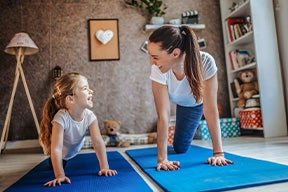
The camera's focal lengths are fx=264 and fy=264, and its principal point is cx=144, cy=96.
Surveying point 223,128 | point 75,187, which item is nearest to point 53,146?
point 75,187

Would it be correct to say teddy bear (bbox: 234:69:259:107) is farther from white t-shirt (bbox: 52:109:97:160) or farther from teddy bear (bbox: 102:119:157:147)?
white t-shirt (bbox: 52:109:97:160)

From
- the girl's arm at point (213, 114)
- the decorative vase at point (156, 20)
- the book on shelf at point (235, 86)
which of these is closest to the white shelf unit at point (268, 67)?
the book on shelf at point (235, 86)

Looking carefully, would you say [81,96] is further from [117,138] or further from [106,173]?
[117,138]

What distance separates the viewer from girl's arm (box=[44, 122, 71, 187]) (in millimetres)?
1201

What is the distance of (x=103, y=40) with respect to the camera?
3371 mm

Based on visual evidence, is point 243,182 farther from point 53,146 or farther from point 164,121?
point 53,146

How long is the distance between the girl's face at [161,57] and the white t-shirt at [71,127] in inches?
18.5

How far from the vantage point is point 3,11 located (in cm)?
327

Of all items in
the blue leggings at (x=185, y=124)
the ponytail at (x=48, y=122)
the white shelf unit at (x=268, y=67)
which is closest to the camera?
the ponytail at (x=48, y=122)

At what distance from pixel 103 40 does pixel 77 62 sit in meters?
0.44

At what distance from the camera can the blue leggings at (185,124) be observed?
189 centimetres

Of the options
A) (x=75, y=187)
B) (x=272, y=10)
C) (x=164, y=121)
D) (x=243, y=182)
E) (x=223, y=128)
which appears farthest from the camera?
(x=223, y=128)

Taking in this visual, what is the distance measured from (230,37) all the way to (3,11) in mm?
2888

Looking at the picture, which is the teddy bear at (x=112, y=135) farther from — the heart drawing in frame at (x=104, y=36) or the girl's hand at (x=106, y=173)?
the girl's hand at (x=106, y=173)
